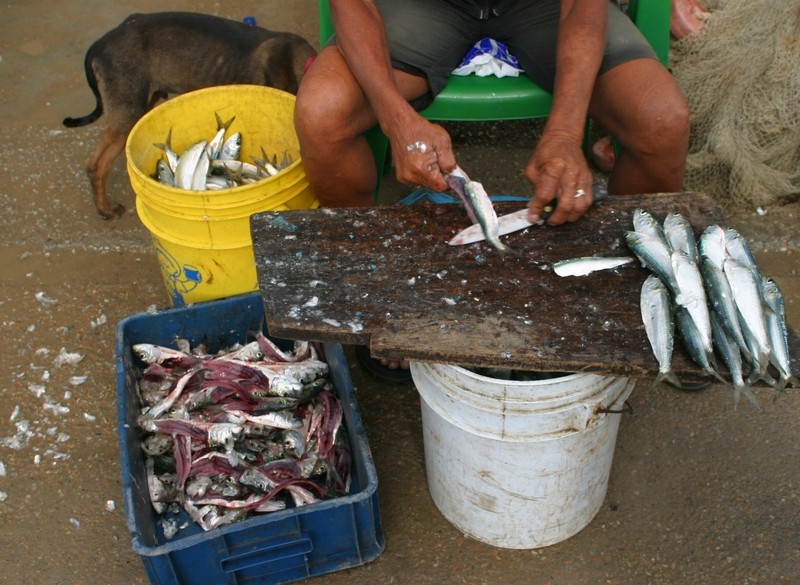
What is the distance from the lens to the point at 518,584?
270cm

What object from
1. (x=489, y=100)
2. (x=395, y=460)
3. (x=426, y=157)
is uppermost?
(x=426, y=157)

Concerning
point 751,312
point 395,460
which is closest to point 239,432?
point 395,460

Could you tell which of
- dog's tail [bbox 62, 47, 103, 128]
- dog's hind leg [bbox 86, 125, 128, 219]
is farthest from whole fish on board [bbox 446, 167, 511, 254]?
dog's tail [bbox 62, 47, 103, 128]

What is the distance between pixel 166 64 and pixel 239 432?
7.24 feet

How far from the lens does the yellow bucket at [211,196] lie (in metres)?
2.95

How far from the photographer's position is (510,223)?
98.0 inches

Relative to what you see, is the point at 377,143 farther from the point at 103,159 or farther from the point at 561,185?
the point at 103,159

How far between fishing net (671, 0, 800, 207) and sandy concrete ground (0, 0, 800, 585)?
0.58ft

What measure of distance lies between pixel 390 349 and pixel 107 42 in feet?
8.95

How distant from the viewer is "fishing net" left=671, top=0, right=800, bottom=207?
3.91 metres

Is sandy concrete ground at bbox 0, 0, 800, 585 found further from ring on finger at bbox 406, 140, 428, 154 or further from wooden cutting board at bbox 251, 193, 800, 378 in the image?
ring on finger at bbox 406, 140, 428, 154

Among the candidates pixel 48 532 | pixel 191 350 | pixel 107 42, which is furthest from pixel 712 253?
pixel 107 42

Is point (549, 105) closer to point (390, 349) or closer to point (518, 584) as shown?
point (390, 349)

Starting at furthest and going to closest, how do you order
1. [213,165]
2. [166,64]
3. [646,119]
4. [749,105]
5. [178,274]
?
[166,64] < [749,105] < [213,165] < [178,274] < [646,119]
